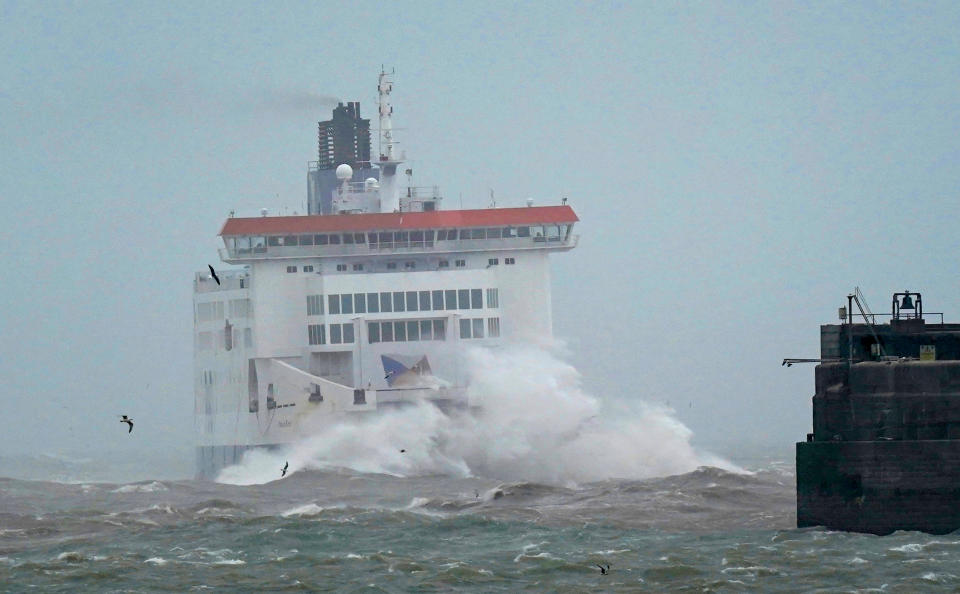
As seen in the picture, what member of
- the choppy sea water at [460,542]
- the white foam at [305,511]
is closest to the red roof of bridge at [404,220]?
the choppy sea water at [460,542]

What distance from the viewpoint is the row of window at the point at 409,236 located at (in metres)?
64.6

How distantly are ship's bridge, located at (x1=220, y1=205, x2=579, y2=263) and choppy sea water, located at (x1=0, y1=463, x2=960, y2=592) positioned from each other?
39.0ft

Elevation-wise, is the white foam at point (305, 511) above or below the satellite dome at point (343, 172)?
below

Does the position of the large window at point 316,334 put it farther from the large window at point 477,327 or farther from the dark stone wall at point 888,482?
the dark stone wall at point 888,482

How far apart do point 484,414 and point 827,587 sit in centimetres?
2826

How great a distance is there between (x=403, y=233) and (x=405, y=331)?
4.78 meters

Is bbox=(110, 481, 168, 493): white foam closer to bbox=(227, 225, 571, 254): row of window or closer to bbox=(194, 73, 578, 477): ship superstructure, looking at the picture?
bbox=(194, 73, 578, 477): ship superstructure

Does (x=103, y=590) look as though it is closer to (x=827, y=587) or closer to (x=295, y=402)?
(x=827, y=587)

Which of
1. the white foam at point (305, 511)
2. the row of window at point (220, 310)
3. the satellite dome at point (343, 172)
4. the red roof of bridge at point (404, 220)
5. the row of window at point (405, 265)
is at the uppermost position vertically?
the satellite dome at point (343, 172)

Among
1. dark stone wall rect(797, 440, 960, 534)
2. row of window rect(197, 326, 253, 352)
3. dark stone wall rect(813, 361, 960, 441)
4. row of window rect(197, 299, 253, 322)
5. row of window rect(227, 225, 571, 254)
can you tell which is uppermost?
row of window rect(227, 225, 571, 254)

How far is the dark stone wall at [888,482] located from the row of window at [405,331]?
1022 inches

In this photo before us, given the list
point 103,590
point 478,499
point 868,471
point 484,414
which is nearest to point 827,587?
point 868,471

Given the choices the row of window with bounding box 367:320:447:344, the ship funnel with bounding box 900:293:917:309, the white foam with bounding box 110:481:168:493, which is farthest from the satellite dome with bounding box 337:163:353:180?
the ship funnel with bounding box 900:293:917:309

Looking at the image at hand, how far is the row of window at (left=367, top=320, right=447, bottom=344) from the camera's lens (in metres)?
61.4
